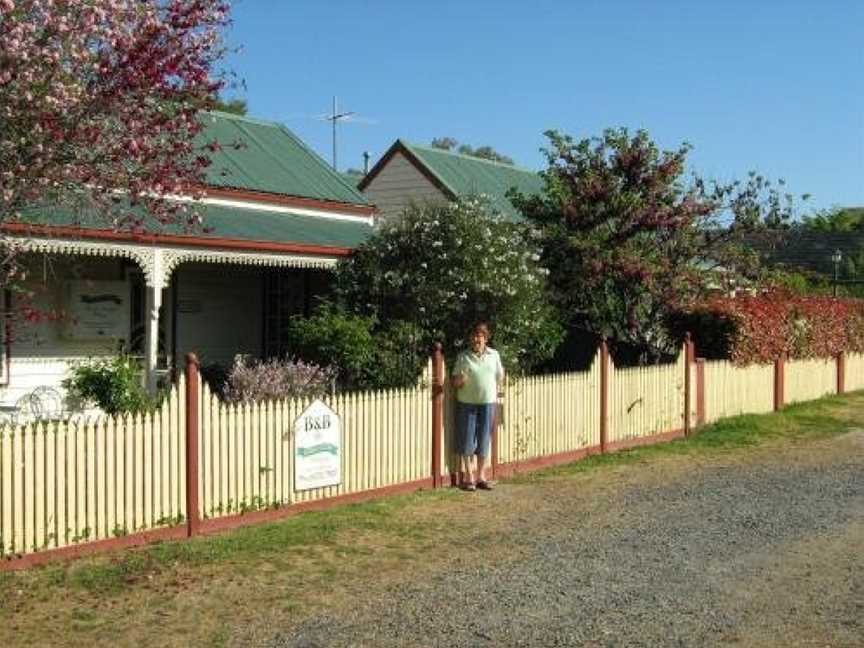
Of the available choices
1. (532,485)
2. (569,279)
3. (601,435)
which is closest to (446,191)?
(569,279)

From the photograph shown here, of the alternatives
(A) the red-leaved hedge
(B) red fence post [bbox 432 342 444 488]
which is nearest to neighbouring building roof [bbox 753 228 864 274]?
(A) the red-leaved hedge

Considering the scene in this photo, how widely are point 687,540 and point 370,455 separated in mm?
2863

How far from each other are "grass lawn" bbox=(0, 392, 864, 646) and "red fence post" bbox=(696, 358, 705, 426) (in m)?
6.29

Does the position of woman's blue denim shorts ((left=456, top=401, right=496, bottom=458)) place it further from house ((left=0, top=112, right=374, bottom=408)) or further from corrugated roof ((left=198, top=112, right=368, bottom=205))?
corrugated roof ((left=198, top=112, right=368, bottom=205))

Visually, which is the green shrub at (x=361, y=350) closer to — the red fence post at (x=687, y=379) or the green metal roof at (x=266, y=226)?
Answer: the green metal roof at (x=266, y=226)

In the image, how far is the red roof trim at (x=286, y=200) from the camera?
16047 millimetres

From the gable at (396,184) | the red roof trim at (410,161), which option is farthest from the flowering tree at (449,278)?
the gable at (396,184)

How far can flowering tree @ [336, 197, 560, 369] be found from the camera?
45.4 feet

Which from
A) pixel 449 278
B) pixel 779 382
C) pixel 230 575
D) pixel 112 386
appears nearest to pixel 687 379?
pixel 449 278

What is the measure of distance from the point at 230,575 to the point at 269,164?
40.0 ft

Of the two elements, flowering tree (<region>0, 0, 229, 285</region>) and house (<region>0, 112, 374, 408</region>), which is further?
house (<region>0, 112, 374, 408</region>)

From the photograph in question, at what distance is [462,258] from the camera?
13.9 metres

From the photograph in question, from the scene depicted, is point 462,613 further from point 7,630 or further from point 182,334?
point 182,334

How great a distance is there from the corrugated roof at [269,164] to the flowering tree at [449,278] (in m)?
3.13
